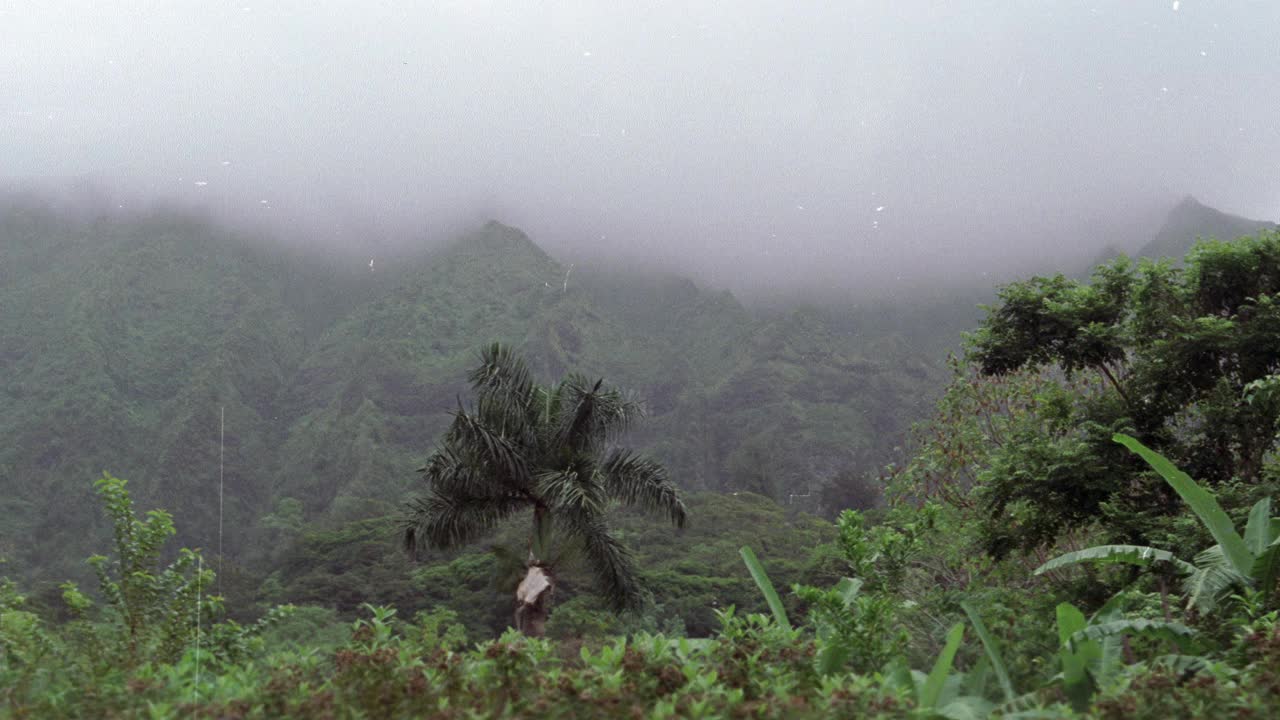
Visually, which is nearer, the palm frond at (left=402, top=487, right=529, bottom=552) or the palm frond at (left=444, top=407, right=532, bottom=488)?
the palm frond at (left=444, top=407, right=532, bottom=488)

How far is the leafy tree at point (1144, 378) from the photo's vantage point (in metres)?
8.62

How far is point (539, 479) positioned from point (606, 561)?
160 cm

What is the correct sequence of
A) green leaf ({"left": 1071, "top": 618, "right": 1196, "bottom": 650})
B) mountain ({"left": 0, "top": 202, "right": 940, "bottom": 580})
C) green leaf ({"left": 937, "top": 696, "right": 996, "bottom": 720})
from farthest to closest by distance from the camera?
mountain ({"left": 0, "top": 202, "right": 940, "bottom": 580}) < green leaf ({"left": 1071, "top": 618, "right": 1196, "bottom": 650}) < green leaf ({"left": 937, "top": 696, "right": 996, "bottom": 720})

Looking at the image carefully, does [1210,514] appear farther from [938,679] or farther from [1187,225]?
[1187,225]

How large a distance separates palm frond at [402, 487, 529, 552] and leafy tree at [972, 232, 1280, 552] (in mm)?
7014

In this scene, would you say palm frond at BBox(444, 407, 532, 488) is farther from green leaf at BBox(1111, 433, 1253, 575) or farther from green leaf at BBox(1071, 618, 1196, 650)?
green leaf at BBox(1071, 618, 1196, 650)

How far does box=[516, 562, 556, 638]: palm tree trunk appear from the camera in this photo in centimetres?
1310

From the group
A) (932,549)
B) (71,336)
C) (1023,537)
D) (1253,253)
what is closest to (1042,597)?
(1023,537)

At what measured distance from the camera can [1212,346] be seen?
8617 mm

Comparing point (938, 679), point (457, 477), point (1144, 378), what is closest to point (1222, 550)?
point (938, 679)

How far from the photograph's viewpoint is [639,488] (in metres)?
Answer: 14.2

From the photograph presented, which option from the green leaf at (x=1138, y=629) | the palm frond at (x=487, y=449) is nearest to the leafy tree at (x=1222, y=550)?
the green leaf at (x=1138, y=629)

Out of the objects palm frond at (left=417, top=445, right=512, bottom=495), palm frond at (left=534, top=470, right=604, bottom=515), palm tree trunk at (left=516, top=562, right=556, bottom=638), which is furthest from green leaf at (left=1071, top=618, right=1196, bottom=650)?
palm frond at (left=417, top=445, right=512, bottom=495)

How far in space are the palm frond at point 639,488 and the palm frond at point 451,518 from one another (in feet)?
4.60
